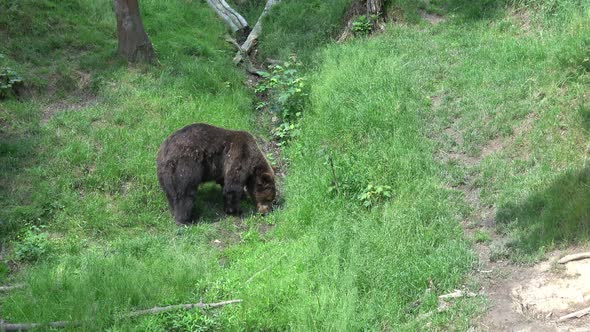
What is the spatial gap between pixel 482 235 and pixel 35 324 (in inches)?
197

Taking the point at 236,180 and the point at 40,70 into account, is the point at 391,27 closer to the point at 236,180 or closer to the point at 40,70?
the point at 236,180

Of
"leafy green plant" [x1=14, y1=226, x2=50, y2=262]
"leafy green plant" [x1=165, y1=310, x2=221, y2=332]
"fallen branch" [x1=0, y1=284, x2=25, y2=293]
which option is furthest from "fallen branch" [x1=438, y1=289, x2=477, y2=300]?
"leafy green plant" [x1=14, y1=226, x2=50, y2=262]

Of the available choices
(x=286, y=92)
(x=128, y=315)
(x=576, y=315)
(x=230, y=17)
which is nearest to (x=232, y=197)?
(x=286, y=92)

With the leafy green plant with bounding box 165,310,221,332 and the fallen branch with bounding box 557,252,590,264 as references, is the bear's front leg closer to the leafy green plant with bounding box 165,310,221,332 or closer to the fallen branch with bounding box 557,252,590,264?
the leafy green plant with bounding box 165,310,221,332

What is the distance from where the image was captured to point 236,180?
383 inches

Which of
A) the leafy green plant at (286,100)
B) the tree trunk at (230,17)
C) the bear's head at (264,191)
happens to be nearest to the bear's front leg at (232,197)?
the bear's head at (264,191)

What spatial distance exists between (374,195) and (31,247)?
443 cm

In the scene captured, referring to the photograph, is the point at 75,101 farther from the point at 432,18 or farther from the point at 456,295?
the point at 456,295

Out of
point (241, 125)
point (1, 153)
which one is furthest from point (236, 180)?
point (1, 153)

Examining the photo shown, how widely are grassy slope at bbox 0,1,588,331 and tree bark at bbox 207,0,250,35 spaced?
9.22 feet

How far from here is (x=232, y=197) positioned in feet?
32.0

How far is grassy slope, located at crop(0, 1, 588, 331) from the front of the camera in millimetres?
6973

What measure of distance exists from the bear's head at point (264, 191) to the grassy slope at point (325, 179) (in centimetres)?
29

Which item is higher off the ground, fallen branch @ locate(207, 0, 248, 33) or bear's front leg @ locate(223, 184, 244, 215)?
fallen branch @ locate(207, 0, 248, 33)
